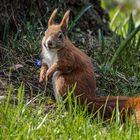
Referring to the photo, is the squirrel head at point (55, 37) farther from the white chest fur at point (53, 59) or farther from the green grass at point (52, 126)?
the green grass at point (52, 126)

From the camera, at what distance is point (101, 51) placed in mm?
6445

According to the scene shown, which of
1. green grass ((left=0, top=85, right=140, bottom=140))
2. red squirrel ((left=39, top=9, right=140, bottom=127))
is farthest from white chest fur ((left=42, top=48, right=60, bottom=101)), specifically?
green grass ((left=0, top=85, right=140, bottom=140))

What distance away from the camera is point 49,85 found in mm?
5648

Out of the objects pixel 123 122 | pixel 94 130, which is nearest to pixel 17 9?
pixel 123 122

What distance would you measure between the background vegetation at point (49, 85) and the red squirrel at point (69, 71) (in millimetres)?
147

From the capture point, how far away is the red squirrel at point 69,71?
16.9ft

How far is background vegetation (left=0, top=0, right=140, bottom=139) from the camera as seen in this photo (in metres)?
4.27

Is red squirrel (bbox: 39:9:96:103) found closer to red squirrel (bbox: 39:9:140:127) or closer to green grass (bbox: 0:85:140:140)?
red squirrel (bbox: 39:9:140:127)

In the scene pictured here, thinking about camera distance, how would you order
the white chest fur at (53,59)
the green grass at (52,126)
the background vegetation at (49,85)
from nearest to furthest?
the green grass at (52,126), the background vegetation at (49,85), the white chest fur at (53,59)

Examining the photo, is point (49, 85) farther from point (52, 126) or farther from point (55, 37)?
point (52, 126)

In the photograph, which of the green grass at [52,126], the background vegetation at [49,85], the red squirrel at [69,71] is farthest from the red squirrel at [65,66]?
the green grass at [52,126]

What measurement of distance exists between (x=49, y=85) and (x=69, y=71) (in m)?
0.41

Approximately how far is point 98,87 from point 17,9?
1.04m

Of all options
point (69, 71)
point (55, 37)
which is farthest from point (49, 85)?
point (55, 37)
